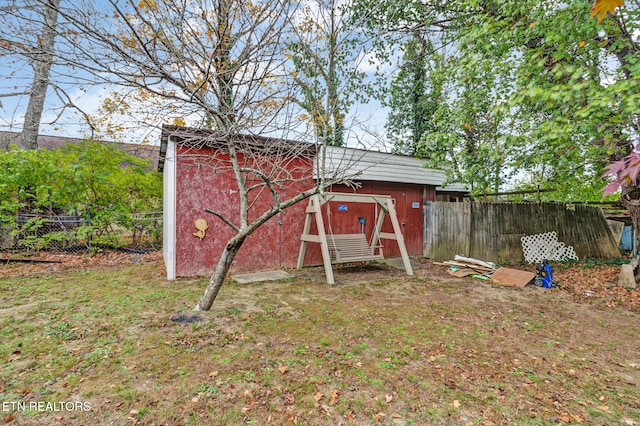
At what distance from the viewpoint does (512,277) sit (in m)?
5.44

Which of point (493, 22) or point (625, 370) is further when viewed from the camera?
point (493, 22)

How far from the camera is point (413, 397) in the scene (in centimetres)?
207

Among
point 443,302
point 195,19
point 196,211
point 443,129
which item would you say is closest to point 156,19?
point 195,19

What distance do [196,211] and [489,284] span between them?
18.7 feet

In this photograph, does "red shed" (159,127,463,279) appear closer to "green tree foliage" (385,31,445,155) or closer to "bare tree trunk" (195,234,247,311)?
"bare tree trunk" (195,234,247,311)

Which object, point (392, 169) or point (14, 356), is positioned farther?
point (392, 169)

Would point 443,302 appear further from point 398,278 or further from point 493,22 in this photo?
point 493,22

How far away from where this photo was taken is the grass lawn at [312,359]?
6.27 feet

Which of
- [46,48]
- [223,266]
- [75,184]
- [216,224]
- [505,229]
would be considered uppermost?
Answer: [46,48]

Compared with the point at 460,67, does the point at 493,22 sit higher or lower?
higher

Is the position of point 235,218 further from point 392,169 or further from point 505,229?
point 505,229

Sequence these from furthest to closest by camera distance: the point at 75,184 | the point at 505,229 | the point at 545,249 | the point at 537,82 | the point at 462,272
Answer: the point at 545,249, the point at 505,229, the point at 75,184, the point at 462,272, the point at 537,82

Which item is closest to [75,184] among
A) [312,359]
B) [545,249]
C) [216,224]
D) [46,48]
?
[216,224]

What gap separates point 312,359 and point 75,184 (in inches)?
294
